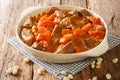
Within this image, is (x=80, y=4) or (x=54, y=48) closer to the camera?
(x=54, y=48)

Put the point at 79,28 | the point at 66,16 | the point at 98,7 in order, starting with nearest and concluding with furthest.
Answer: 1. the point at 79,28
2. the point at 66,16
3. the point at 98,7

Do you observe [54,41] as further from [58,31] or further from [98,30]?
→ [98,30]

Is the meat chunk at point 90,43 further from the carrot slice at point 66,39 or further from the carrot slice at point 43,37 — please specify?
the carrot slice at point 43,37

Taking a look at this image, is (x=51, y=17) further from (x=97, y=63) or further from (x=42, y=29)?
(x=97, y=63)

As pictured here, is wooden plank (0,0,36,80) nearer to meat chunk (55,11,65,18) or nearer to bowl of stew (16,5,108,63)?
bowl of stew (16,5,108,63)

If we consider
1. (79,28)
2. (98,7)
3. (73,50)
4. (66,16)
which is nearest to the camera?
(73,50)

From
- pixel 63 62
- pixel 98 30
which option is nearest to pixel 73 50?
pixel 63 62

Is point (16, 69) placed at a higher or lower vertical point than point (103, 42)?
lower

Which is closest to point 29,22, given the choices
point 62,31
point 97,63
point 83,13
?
point 62,31
